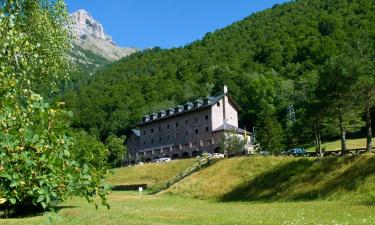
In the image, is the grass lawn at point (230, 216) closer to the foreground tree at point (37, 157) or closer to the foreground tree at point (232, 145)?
the foreground tree at point (37, 157)

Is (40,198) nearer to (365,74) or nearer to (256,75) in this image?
(365,74)

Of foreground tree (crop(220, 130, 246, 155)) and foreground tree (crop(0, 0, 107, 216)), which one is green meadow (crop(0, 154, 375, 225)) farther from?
foreground tree (crop(220, 130, 246, 155))

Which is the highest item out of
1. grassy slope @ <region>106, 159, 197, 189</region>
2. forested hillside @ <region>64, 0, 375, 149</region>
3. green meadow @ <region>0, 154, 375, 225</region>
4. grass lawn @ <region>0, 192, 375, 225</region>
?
forested hillside @ <region>64, 0, 375, 149</region>

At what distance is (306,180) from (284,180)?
3.41 meters

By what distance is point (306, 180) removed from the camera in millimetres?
49250

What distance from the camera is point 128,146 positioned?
492ft

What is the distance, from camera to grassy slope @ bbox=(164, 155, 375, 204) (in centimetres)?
4284

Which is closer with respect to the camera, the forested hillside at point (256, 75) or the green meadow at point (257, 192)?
the green meadow at point (257, 192)

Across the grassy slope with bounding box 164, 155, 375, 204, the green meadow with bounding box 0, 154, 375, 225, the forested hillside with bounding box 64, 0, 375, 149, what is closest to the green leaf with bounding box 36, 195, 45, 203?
the green meadow with bounding box 0, 154, 375, 225

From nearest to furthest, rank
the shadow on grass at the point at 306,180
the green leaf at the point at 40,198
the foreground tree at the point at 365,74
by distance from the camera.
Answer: the green leaf at the point at 40,198 → the shadow on grass at the point at 306,180 → the foreground tree at the point at 365,74

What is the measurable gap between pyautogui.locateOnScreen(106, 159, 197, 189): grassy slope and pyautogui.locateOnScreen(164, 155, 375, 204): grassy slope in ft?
43.2

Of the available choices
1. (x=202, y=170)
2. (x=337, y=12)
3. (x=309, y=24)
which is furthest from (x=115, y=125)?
(x=202, y=170)

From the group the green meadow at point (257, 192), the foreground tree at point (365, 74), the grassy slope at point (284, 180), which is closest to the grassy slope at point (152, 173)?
the green meadow at point (257, 192)

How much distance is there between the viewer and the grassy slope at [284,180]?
42.8 meters
